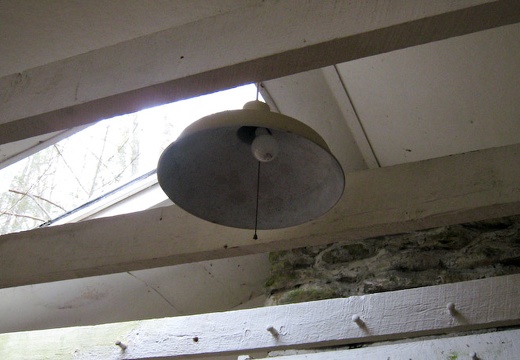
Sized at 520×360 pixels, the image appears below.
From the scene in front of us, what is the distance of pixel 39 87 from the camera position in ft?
5.15

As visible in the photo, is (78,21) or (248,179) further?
(78,21)

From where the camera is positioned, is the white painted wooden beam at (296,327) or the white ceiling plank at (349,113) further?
the white ceiling plank at (349,113)

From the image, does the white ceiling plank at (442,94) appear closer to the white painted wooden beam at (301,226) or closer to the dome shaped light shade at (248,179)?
the white painted wooden beam at (301,226)

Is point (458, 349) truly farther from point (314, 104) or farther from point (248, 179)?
point (314, 104)

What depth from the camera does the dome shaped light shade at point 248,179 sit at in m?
1.55

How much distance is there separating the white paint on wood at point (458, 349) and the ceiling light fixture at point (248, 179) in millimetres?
1056

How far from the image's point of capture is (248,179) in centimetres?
165

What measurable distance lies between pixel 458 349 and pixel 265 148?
132 centimetres

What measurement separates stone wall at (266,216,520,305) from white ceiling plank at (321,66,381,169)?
1.45 ft

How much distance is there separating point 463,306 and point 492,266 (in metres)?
0.67

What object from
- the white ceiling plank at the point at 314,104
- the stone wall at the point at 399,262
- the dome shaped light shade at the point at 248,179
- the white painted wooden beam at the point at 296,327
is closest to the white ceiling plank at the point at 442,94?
the white ceiling plank at the point at 314,104

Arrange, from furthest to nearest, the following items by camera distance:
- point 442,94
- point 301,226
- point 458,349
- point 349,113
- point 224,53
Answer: point 349,113
point 442,94
point 458,349
point 301,226
point 224,53

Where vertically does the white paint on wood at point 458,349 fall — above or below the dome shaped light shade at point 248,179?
below

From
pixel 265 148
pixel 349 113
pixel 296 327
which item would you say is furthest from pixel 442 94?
pixel 265 148
